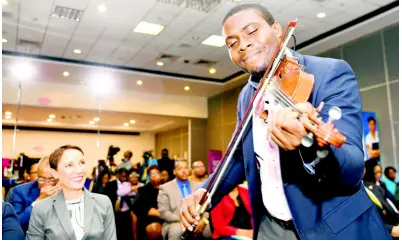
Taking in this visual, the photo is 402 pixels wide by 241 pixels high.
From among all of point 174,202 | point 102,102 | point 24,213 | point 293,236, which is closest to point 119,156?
point 102,102

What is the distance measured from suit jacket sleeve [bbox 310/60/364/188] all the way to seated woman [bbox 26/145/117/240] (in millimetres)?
1999

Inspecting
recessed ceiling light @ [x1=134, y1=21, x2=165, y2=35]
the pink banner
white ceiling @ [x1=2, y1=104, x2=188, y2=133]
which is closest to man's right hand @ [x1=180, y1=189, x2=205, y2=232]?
recessed ceiling light @ [x1=134, y1=21, x2=165, y2=35]

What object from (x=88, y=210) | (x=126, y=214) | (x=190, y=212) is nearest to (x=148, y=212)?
(x=126, y=214)

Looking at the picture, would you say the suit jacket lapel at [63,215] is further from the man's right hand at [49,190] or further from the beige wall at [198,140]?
the beige wall at [198,140]

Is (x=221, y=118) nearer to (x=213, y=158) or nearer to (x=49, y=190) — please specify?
(x=213, y=158)

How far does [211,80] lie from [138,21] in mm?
4236

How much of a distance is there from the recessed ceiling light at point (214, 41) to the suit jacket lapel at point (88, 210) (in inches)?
204

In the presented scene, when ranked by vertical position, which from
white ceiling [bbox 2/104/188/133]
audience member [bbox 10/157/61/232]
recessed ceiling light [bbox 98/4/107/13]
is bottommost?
audience member [bbox 10/157/61/232]

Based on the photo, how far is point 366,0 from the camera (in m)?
5.60

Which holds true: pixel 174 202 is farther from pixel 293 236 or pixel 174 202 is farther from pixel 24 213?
pixel 293 236

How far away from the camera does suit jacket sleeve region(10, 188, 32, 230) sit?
2.89 metres

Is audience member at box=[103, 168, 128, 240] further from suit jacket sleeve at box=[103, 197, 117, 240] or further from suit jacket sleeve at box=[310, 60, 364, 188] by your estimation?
suit jacket sleeve at box=[310, 60, 364, 188]

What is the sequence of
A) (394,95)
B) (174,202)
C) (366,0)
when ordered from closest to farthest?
(174,202) < (366,0) < (394,95)

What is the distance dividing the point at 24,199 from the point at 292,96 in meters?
2.84
